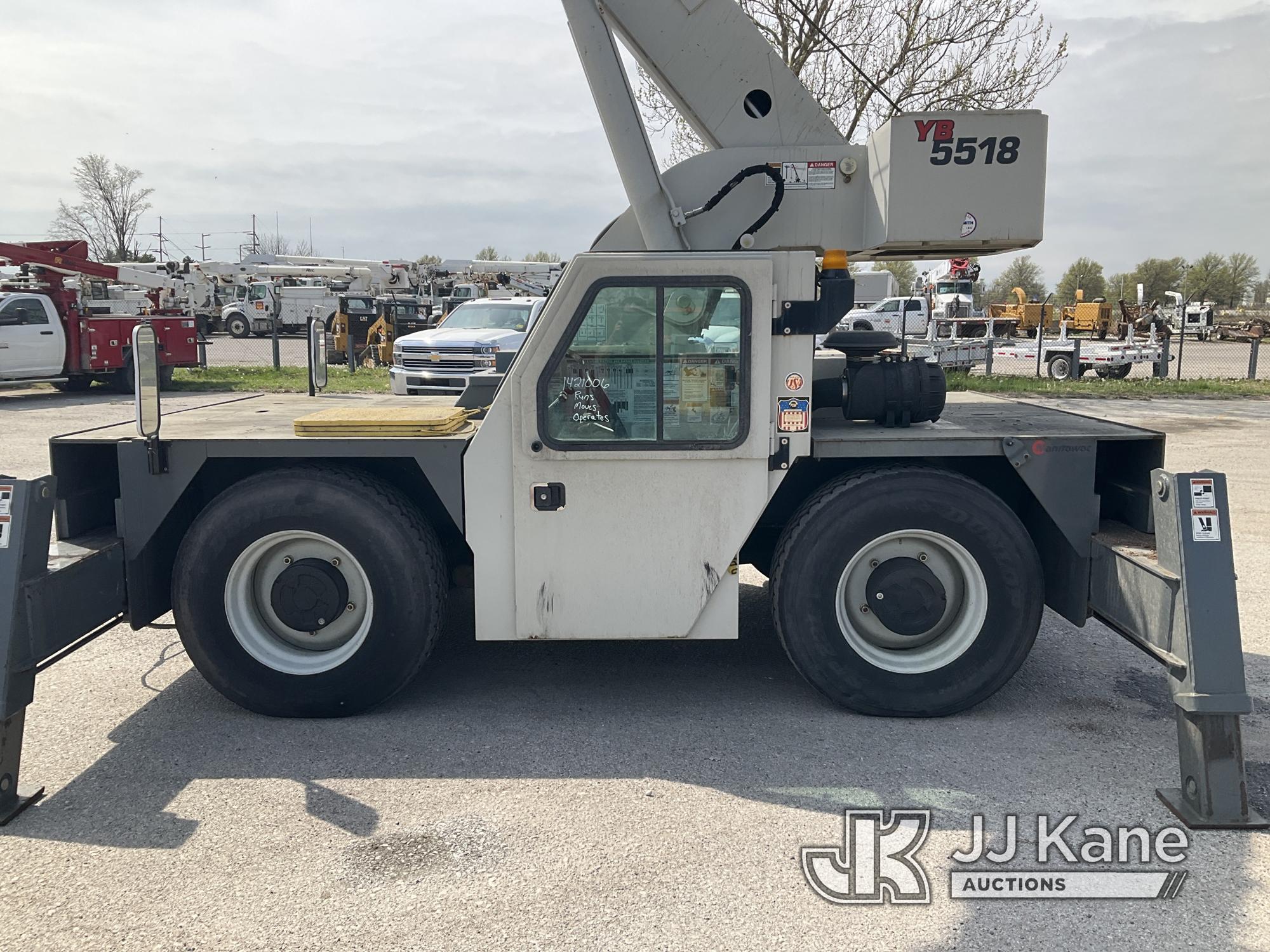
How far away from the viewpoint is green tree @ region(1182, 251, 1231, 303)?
77.7 meters

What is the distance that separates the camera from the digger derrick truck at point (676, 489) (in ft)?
14.7

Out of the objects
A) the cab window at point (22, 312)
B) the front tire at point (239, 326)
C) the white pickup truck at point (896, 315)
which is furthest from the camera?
the front tire at point (239, 326)

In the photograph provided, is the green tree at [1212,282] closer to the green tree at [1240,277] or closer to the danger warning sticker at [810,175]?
the green tree at [1240,277]

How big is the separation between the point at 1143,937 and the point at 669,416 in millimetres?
2583

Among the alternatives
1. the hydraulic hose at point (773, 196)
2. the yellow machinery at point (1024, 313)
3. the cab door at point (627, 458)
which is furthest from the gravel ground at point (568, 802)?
the yellow machinery at point (1024, 313)

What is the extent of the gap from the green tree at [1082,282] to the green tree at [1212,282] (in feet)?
20.8

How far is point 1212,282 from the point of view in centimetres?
7800

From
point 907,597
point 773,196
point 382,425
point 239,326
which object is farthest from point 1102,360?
point 239,326

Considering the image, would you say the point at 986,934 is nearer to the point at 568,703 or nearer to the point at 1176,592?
the point at 1176,592

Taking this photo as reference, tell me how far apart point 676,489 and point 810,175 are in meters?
1.80

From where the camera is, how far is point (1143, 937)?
3.14 meters

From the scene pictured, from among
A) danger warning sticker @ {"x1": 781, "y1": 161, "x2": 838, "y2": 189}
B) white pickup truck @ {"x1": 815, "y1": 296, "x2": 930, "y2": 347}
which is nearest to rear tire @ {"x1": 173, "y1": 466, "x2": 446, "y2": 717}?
danger warning sticker @ {"x1": 781, "y1": 161, "x2": 838, "y2": 189}

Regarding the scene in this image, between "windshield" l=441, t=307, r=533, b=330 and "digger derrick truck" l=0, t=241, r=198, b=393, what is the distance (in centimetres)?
641

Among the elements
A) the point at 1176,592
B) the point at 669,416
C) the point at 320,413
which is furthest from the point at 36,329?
the point at 1176,592
